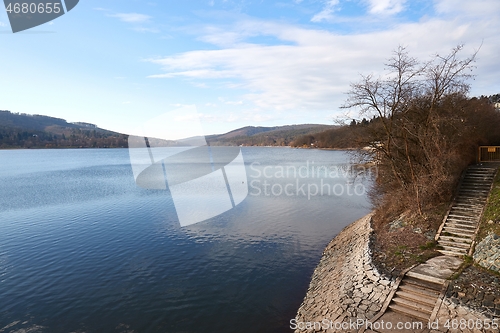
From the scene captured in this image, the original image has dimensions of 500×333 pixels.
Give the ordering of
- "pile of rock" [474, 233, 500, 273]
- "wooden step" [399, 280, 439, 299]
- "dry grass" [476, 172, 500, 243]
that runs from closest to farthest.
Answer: "wooden step" [399, 280, 439, 299] < "pile of rock" [474, 233, 500, 273] < "dry grass" [476, 172, 500, 243]

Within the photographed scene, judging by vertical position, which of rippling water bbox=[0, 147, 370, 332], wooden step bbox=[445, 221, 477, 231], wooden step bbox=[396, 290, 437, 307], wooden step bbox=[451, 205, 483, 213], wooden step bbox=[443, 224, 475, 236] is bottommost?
rippling water bbox=[0, 147, 370, 332]

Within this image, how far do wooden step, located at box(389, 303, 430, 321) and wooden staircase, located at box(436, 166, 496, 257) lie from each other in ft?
16.0

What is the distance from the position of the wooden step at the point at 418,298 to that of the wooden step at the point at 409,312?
498mm

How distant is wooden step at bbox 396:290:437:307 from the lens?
390 inches

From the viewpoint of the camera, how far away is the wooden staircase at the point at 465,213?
13484 mm

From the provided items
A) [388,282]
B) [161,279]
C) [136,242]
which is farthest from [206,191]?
[388,282]

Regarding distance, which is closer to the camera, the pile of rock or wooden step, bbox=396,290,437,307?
wooden step, bbox=396,290,437,307

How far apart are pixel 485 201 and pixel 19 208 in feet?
125

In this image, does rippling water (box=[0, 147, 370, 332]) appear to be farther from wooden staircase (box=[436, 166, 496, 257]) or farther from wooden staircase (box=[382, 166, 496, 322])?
wooden staircase (box=[436, 166, 496, 257])

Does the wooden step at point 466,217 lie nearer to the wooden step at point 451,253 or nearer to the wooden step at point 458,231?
the wooden step at point 458,231

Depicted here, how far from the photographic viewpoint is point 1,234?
2181 cm

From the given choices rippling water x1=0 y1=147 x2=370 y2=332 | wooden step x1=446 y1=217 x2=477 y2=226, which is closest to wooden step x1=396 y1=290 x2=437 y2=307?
rippling water x1=0 y1=147 x2=370 y2=332

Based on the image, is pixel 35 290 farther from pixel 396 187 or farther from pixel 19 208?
pixel 396 187

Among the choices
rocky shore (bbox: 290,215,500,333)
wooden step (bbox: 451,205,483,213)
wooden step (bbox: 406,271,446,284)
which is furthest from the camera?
wooden step (bbox: 451,205,483,213)
